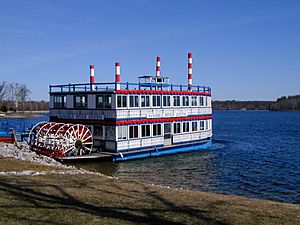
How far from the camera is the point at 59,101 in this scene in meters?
34.5

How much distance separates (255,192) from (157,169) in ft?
27.7

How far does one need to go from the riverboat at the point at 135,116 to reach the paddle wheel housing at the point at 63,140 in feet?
3.73

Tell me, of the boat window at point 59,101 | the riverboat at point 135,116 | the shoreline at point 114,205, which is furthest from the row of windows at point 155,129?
the shoreline at point 114,205

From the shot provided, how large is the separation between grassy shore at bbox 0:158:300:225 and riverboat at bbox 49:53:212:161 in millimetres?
14300

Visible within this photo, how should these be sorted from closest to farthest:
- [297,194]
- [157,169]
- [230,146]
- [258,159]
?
[297,194] → [157,169] → [258,159] → [230,146]

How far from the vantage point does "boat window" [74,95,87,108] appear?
3219 centimetres

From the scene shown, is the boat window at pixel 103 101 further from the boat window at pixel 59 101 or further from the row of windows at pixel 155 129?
the boat window at pixel 59 101

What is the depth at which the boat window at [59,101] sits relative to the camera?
112 ft

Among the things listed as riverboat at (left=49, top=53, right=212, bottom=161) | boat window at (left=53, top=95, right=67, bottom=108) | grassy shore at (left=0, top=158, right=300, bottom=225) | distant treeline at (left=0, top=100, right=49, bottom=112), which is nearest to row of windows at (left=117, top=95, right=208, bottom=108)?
riverboat at (left=49, top=53, right=212, bottom=161)

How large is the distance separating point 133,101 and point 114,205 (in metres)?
A: 19.8

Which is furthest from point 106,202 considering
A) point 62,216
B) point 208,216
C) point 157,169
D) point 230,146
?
point 230,146

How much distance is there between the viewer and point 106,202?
39.7 feet

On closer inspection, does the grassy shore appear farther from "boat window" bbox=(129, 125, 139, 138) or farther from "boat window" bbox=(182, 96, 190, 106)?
"boat window" bbox=(182, 96, 190, 106)

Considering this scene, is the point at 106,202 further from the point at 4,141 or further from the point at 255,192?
the point at 4,141
